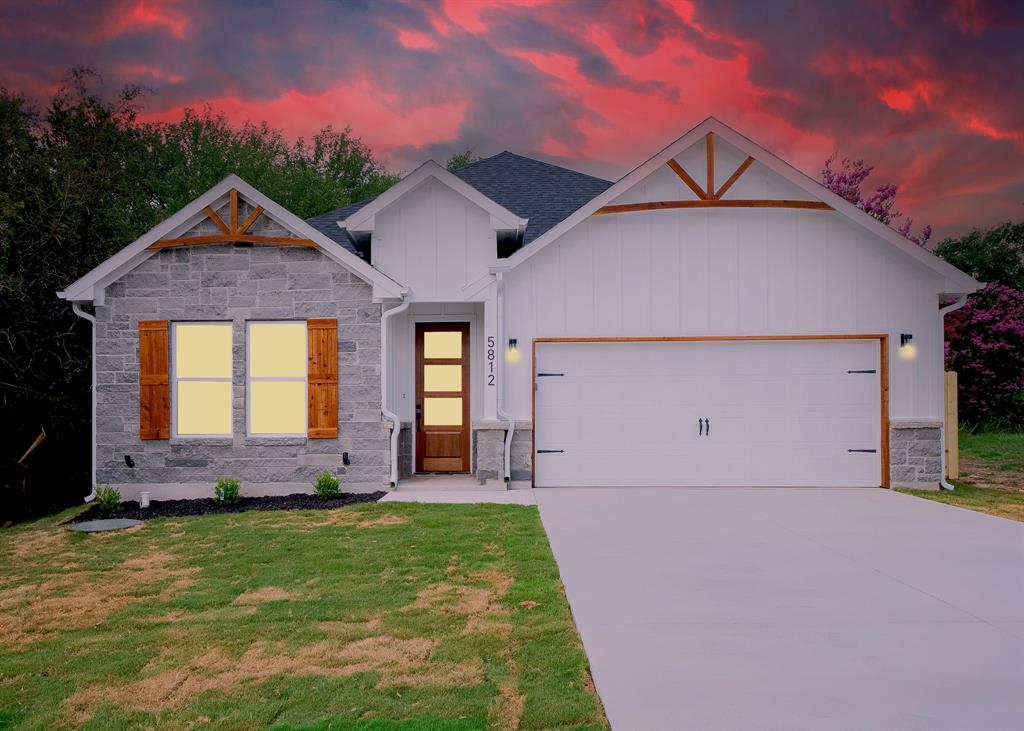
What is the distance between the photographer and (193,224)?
10305 mm

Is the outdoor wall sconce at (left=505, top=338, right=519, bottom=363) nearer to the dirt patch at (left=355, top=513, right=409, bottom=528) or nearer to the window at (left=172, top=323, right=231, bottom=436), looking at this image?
the dirt patch at (left=355, top=513, right=409, bottom=528)

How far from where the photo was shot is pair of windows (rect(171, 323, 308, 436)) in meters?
10.4

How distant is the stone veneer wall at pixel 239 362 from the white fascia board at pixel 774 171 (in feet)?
8.92

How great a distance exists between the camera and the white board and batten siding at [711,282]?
10.6 meters

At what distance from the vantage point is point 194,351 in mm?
10422

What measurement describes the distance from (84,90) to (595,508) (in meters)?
16.0

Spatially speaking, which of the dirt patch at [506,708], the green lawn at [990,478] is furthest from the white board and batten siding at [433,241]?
the dirt patch at [506,708]

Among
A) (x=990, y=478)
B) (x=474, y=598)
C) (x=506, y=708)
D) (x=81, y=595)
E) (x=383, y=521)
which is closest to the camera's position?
(x=506, y=708)

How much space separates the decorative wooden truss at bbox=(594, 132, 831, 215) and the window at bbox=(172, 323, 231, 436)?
20.7ft

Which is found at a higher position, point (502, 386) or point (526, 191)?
point (526, 191)

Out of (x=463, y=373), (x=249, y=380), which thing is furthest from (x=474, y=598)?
(x=463, y=373)

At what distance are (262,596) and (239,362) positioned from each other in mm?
5695

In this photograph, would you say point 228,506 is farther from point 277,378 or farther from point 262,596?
point 262,596

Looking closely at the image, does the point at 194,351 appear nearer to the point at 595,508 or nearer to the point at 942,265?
the point at 595,508
